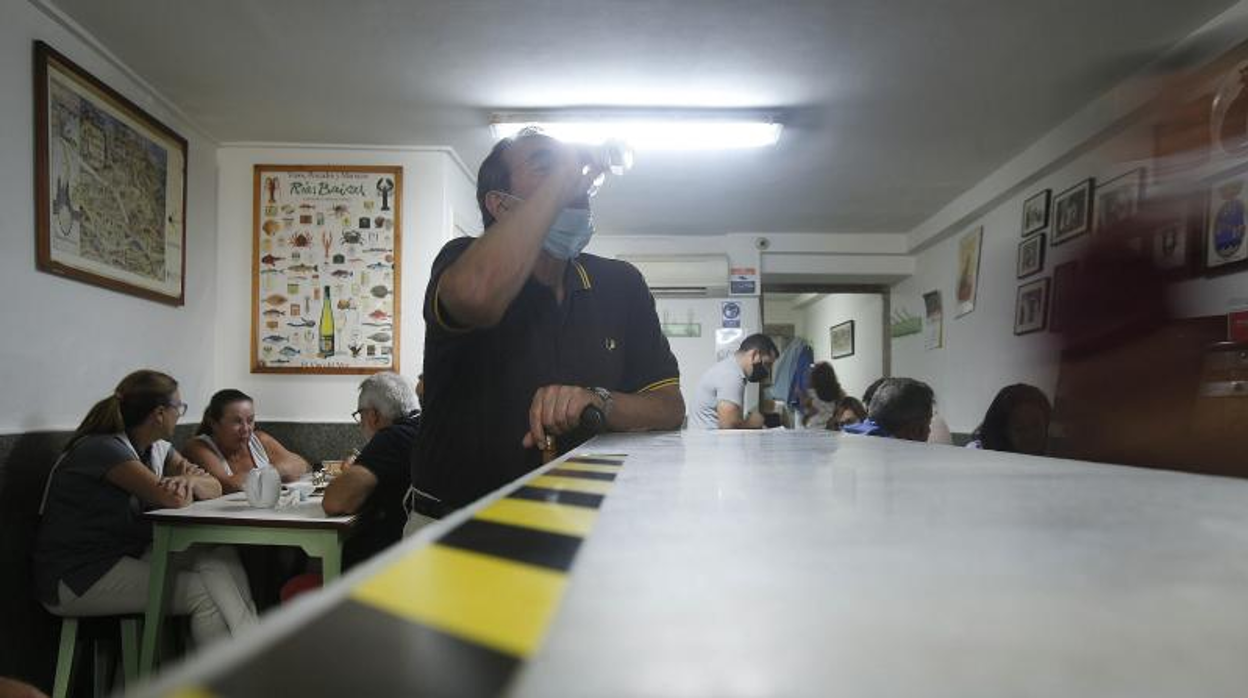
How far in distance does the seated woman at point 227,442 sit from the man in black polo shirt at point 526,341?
252 cm

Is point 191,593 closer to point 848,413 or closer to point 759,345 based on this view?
point 759,345

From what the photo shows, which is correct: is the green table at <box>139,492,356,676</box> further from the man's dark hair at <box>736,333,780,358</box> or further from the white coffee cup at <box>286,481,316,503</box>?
the man's dark hair at <box>736,333,780,358</box>

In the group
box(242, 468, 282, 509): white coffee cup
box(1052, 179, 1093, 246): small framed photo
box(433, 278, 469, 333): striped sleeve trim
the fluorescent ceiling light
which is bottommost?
box(242, 468, 282, 509): white coffee cup

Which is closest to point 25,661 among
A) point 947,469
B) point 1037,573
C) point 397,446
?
point 397,446

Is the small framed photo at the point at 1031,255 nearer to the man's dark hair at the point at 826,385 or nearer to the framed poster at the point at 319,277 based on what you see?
the man's dark hair at the point at 826,385

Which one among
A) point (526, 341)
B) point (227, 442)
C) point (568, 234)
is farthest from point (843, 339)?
point (526, 341)

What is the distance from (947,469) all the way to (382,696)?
0.70 m

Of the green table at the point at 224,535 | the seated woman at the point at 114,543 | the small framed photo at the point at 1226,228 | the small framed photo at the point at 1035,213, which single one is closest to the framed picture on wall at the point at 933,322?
the small framed photo at the point at 1035,213

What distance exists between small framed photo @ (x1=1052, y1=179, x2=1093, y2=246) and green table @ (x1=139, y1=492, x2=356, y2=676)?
3.82m

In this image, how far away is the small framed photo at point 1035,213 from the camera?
4.48 m

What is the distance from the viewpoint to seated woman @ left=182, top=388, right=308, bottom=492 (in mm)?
3521

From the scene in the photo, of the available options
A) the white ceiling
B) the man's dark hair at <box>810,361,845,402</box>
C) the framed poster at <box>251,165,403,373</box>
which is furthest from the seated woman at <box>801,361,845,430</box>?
the framed poster at <box>251,165,403,373</box>

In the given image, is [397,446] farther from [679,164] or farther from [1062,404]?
[679,164]

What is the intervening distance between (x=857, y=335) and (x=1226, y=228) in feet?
19.6
